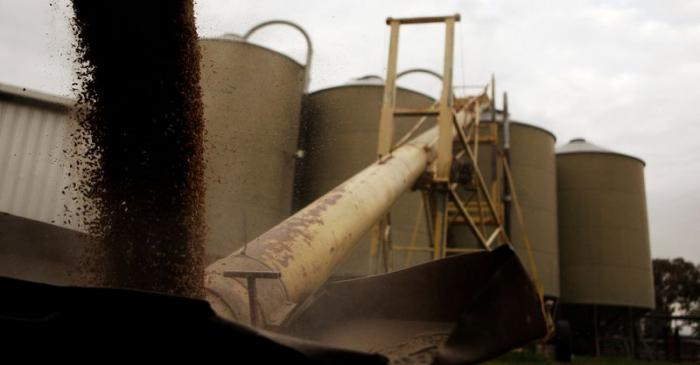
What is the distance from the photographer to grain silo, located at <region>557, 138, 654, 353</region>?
13773 millimetres

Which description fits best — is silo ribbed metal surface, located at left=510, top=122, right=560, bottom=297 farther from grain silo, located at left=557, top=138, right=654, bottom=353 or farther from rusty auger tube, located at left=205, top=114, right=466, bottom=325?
rusty auger tube, located at left=205, top=114, right=466, bottom=325

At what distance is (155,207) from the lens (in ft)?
6.93

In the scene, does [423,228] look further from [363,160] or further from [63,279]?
[63,279]

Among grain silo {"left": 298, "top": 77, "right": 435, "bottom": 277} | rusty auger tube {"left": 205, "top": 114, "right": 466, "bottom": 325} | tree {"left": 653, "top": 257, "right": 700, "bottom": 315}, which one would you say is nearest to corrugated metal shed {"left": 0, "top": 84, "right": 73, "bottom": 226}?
rusty auger tube {"left": 205, "top": 114, "right": 466, "bottom": 325}

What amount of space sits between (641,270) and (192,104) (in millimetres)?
14163

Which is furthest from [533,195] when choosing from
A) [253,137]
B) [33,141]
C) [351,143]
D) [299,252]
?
[299,252]

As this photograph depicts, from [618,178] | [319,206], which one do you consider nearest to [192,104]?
[319,206]

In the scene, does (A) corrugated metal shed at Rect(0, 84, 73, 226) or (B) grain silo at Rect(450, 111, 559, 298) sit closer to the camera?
(A) corrugated metal shed at Rect(0, 84, 73, 226)

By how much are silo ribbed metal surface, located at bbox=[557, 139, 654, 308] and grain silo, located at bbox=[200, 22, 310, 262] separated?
708 centimetres

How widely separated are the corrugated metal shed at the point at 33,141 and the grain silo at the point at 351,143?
4.50 m

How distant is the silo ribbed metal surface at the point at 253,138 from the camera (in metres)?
7.77

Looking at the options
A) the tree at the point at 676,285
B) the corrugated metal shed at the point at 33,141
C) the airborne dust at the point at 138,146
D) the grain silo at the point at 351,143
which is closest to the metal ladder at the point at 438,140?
the grain silo at the point at 351,143

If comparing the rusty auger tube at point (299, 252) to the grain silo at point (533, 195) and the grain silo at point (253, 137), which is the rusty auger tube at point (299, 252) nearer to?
the grain silo at point (253, 137)

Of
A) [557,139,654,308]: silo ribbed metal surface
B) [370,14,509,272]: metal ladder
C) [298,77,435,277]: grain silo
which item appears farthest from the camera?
[557,139,654,308]: silo ribbed metal surface
